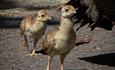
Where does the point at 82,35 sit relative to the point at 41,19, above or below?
below

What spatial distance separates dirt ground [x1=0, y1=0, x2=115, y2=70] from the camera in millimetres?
6730

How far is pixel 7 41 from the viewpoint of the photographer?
329 inches

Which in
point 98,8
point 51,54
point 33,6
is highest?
point 98,8

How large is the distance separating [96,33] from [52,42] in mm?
2941

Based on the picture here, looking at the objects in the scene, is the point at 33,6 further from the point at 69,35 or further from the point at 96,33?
the point at 69,35

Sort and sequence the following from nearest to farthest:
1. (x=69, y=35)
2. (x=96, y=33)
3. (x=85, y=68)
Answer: (x=69, y=35) → (x=85, y=68) → (x=96, y=33)

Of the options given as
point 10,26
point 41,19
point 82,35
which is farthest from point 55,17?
point 41,19

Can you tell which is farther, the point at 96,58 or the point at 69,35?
the point at 96,58

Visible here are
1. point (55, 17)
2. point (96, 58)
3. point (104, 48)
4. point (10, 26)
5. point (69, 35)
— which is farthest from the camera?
point (55, 17)

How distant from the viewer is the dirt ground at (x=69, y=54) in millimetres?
6730

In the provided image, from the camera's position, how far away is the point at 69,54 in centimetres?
750

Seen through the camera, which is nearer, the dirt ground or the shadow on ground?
the dirt ground

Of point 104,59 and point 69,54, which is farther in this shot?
point 69,54

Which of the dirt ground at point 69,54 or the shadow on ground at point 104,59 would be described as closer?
the dirt ground at point 69,54
